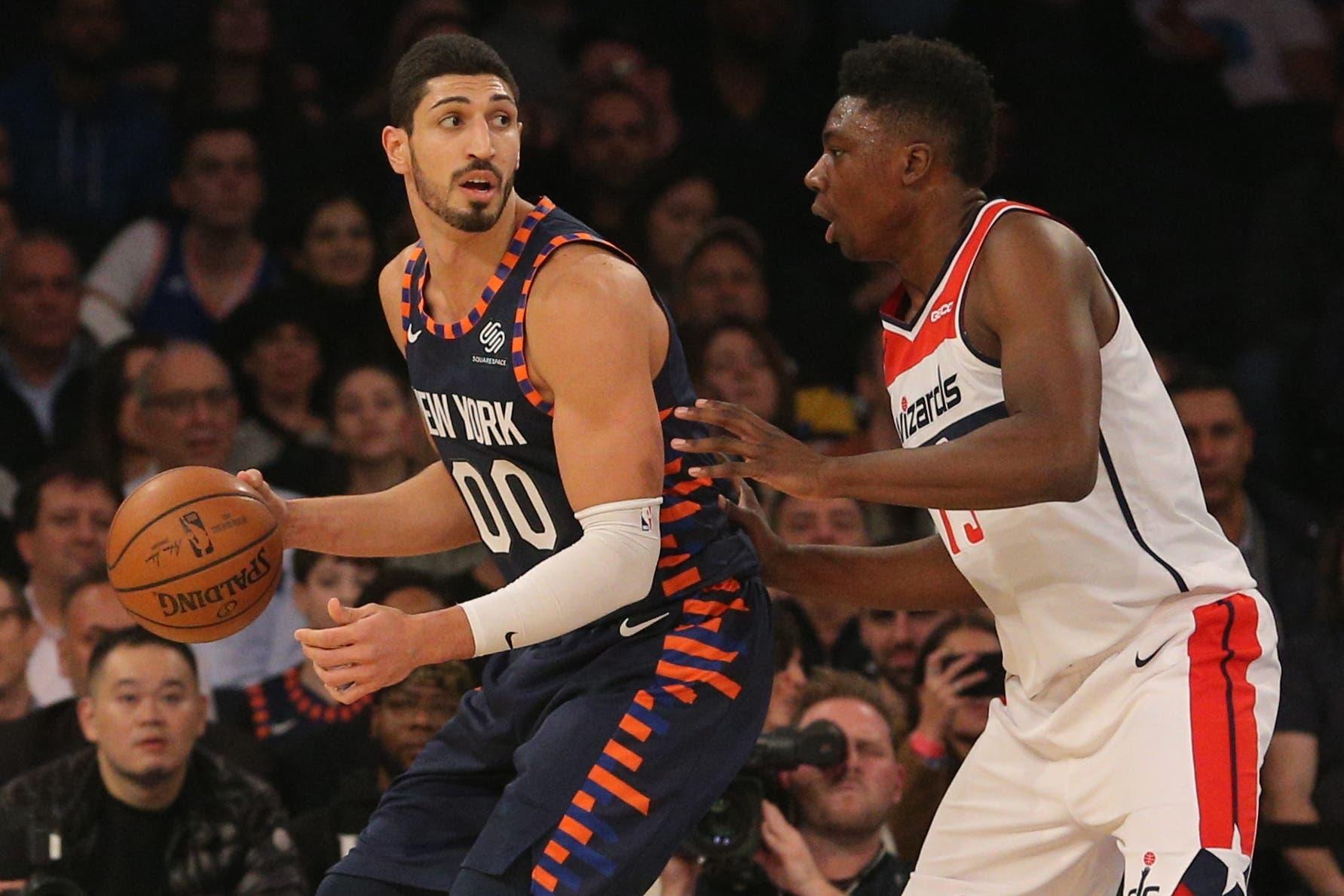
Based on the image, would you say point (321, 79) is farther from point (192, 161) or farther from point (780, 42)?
point (780, 42)

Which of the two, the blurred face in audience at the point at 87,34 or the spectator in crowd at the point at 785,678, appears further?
the blurred face in audience at the point at 87,34

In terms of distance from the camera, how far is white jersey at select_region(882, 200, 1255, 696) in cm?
364

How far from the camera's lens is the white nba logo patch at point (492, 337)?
3750 mm

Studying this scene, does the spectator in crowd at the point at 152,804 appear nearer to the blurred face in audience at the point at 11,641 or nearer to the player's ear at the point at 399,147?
the blurred face in audience at the point at 11,641

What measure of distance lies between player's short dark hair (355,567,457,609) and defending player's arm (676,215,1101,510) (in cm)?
248

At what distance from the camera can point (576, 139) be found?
823 centimetres

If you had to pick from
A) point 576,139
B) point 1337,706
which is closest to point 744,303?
point 576,139

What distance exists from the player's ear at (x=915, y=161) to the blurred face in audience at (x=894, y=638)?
2673mm

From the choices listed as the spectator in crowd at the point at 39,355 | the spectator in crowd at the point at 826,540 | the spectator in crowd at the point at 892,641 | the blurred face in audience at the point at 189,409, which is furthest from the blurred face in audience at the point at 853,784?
the spectator in crowd at the point at 39,355

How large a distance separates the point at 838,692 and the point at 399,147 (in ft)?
6.99

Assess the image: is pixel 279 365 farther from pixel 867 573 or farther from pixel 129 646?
pixel 867 573

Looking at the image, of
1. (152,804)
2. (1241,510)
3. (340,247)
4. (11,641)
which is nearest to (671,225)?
(340,247)

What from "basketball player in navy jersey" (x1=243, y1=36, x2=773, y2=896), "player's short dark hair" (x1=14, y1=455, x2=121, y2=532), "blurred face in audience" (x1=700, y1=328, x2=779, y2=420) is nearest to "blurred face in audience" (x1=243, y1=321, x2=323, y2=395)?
"player's short dark hair" (x1=14, y1=455, x2=121, y2=532)

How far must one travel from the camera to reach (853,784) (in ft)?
16.8
